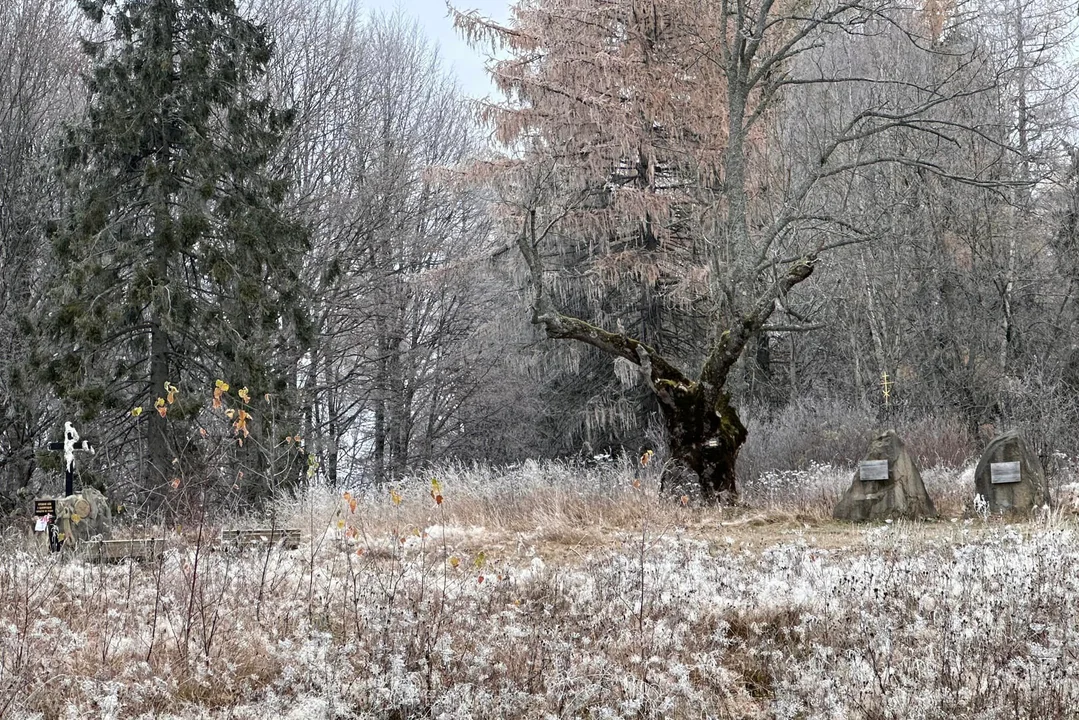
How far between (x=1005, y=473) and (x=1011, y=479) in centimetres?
8

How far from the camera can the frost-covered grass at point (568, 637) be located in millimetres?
3965

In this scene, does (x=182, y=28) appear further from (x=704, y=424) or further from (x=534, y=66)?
(x=704, y=424)

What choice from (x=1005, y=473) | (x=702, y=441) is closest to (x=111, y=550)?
(x=702, y=441)

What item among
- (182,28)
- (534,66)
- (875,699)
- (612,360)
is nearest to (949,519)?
(875,699)

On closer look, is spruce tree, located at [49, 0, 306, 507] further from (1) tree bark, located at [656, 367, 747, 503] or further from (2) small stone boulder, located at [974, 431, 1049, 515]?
(2) small stone boulder, located at [974, 431, 1049, 515]

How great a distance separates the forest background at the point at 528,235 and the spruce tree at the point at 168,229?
0.18ft

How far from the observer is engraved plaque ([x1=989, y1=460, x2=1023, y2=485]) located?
998 centimetres

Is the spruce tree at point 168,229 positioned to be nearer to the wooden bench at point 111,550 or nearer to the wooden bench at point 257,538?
the wooden bench at point 257,538

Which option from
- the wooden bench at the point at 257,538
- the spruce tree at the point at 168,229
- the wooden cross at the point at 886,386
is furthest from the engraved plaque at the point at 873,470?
the spruce tree at the point at 168,229

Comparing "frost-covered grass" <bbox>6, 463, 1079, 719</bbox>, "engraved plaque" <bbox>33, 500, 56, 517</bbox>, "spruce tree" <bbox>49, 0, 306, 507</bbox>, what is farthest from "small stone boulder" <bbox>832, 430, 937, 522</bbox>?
"spruce tree" <bbox>49, 0, 306, 507</bbox>

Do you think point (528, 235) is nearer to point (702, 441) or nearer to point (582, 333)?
point (582, 333)

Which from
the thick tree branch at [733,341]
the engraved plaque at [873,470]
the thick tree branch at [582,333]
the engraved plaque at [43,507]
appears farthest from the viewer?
the thick tree branch at [582,333]

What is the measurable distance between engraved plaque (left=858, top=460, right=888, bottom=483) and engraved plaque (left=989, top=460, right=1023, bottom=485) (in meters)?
1.08

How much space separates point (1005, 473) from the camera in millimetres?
10016
